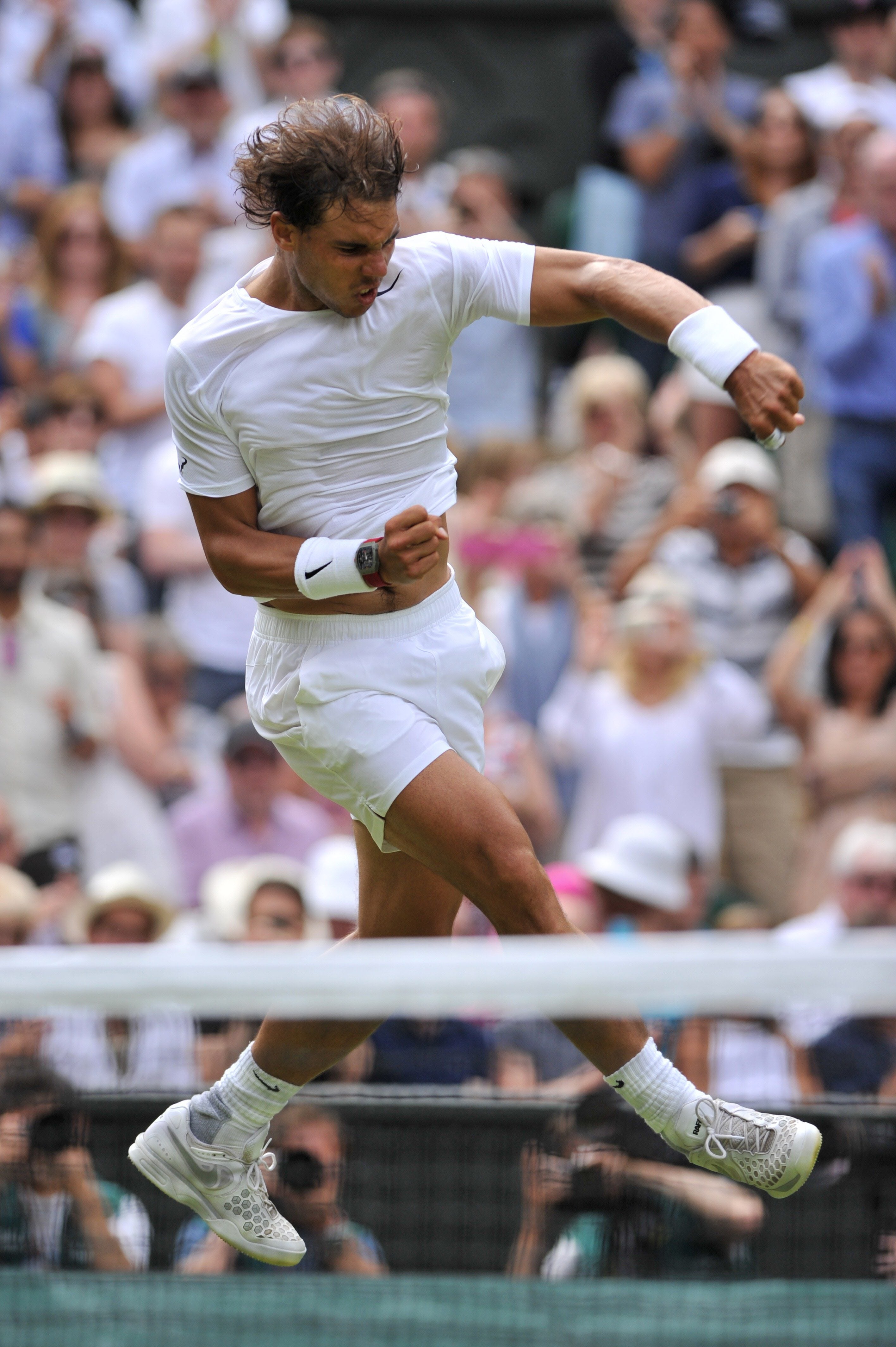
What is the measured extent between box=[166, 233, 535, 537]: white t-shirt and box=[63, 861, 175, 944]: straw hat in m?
3.46

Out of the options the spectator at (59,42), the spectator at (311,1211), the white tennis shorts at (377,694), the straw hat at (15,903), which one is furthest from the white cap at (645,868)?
the spectator at (59,42)

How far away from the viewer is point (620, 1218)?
662 centimetres

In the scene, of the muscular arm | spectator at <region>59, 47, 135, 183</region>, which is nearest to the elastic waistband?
the muscular arm

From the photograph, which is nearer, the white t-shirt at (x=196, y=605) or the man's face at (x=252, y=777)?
the man's face at (x=252, y=777)

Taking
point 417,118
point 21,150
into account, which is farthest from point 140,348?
point 21,150

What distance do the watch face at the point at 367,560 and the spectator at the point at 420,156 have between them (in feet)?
20.7

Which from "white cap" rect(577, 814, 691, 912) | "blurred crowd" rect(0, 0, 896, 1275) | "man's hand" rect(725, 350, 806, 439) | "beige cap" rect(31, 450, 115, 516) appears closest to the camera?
"man's hand" rect(725, 350, 806, 439)

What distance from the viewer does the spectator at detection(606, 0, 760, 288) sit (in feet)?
41.1

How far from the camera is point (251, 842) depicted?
352 inches

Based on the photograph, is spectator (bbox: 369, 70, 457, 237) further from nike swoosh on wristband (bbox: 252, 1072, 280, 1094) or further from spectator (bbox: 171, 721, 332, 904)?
nike swoosh on wristband (bbox: 252, 1072, 280, 1094)

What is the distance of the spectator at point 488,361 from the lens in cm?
1156

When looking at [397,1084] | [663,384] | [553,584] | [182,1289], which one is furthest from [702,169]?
[182,1289]

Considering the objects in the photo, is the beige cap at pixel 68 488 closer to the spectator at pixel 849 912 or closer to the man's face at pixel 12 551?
the man's face at pixel 12 551

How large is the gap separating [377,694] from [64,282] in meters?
7.52
